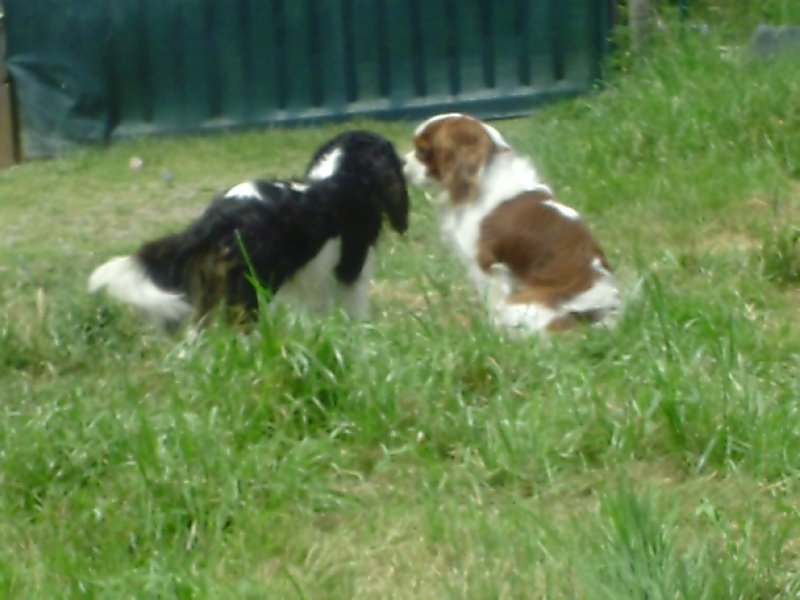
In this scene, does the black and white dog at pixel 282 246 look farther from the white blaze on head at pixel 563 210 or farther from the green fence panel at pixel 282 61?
the green fence panel at pixel 282 61

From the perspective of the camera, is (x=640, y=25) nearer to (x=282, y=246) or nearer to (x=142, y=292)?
(x=282, y=246)

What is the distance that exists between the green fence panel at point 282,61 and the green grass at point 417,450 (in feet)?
13.2

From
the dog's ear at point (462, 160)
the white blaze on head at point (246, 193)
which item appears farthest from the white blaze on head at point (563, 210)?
the white blaze on head at point (246, 193)

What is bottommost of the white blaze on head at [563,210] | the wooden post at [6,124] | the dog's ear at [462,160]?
the wooden post at [6,124]

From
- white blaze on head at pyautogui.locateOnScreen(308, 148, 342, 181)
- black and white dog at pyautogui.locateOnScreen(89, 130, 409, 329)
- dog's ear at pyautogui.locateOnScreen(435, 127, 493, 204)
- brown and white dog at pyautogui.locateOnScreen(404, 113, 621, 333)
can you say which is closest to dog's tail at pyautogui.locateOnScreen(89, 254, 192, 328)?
black and white dog at pyautogui.locateOnScreen(89, 130, 409, 329)

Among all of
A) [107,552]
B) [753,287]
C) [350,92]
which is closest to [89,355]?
[107,552]

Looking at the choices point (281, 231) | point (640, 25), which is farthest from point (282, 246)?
point (640, 25)

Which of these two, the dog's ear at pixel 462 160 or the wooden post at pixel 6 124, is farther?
the wooden post at pixel 6 124

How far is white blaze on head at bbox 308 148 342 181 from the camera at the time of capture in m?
5.34

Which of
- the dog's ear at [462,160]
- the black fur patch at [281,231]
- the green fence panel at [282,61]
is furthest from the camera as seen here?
the green fence panel at [282,61]

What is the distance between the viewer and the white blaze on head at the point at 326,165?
17.5 feet

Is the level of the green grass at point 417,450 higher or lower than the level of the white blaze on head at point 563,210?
lower

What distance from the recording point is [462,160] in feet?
18.0

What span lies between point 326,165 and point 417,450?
195 centimetres
